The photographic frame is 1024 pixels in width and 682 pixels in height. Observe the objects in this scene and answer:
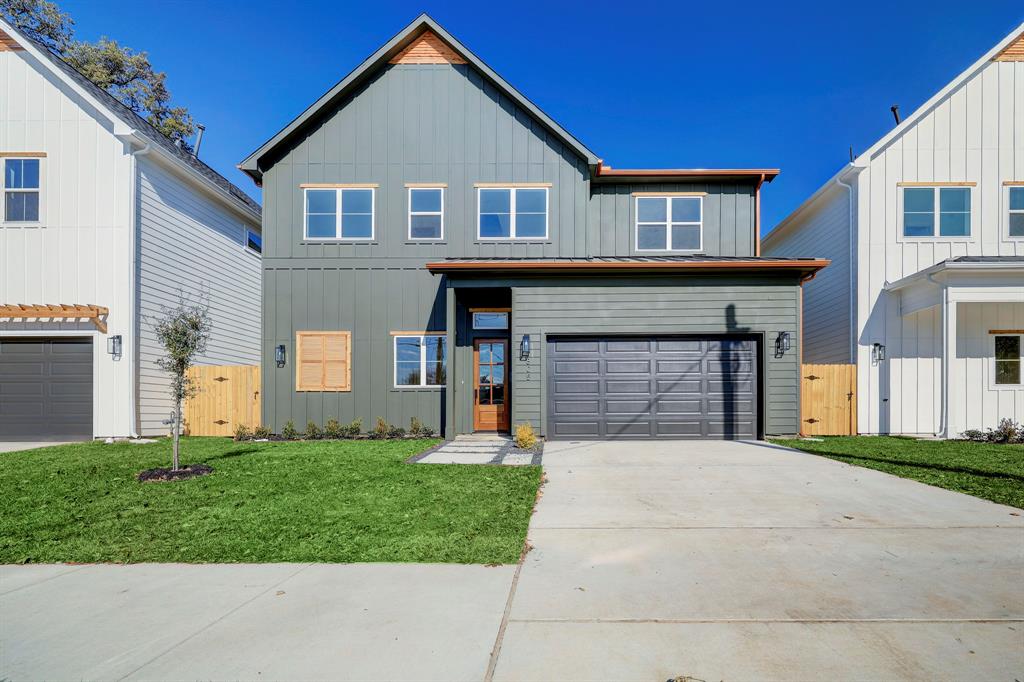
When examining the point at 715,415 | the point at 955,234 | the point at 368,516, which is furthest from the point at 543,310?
the point at 955,234

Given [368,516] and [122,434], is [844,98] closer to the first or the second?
[368,516]

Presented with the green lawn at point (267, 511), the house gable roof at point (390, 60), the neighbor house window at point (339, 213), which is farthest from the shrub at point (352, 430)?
the house gable roof at point (390, 60)

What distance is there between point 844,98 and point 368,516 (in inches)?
1056

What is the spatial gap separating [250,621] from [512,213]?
1064 cm

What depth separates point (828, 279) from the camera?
13.9 meters

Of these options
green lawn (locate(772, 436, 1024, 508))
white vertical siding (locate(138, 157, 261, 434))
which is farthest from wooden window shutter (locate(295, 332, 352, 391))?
green lawn (locate(772, 436, 1024, 508))

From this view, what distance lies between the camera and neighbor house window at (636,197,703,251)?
12.7 m

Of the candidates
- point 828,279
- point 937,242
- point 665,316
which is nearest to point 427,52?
point 665,316

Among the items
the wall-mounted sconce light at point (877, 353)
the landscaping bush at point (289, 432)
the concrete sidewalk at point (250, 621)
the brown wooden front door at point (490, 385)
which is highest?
the wall-mounted sconce light at point (877, 353)

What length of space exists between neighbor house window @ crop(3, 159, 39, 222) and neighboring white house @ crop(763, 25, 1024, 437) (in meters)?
18.4

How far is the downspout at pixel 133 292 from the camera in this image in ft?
37.2

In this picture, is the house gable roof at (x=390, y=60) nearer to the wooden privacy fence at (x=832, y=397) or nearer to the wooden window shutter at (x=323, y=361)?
the wooden window shutter at (x=323, y=361)

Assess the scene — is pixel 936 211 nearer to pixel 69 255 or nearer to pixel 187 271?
pixel 187 271

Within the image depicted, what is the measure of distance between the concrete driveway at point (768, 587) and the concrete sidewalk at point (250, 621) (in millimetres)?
344
